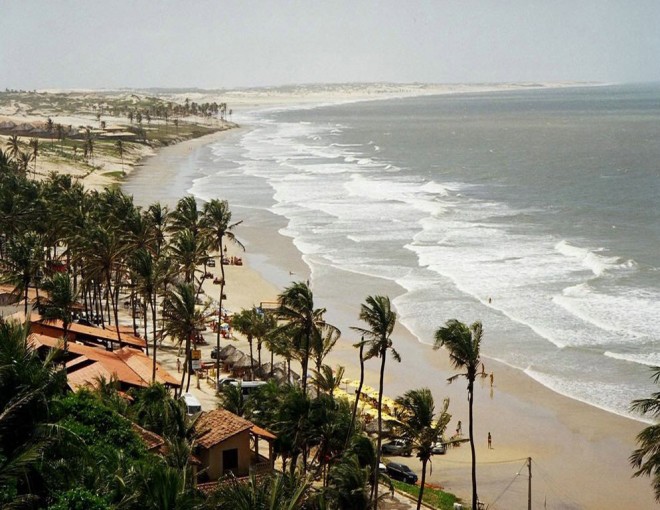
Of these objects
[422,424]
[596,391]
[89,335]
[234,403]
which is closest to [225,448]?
[234,403]

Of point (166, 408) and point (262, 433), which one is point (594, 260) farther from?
point (166, 408)

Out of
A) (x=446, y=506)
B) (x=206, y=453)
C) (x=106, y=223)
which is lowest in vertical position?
(x=446, y=506)

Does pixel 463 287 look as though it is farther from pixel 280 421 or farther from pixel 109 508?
pixel 109 508

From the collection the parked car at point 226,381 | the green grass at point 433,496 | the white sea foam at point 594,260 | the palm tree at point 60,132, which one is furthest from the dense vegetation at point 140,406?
the palm tree at point 60,132

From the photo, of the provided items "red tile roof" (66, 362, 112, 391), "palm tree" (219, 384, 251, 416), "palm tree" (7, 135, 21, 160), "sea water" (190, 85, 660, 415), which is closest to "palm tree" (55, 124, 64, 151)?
"sea water" (190, 85, 660, 415)

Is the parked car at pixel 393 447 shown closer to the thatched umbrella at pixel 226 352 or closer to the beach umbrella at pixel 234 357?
the beach umbrella at pixel 234 357

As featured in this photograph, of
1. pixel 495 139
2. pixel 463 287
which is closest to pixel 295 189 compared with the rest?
pixel 463 287
